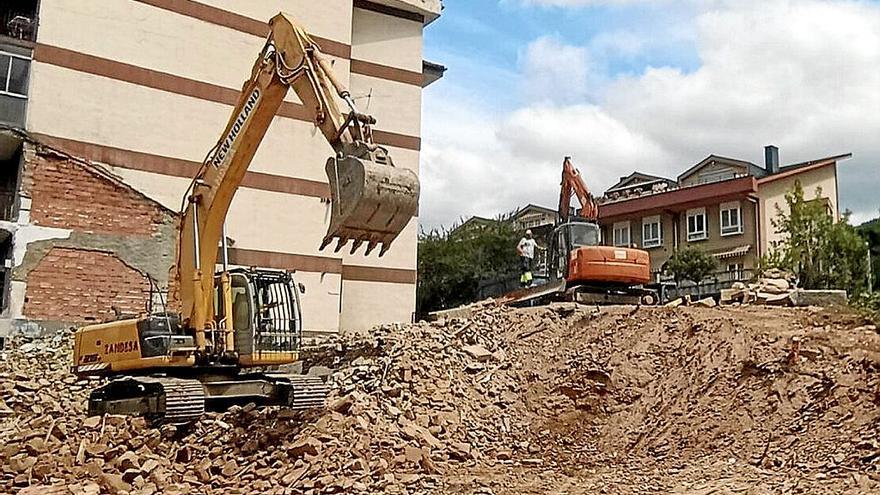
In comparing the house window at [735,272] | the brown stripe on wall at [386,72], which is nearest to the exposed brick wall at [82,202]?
the brown stripe on wall at [386,72]

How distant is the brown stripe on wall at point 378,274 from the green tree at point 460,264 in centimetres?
1480

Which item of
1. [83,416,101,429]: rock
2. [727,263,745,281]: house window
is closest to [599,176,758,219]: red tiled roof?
[727,263,745,281]: house window

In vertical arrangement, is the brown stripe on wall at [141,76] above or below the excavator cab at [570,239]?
above

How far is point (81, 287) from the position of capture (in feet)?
65.6

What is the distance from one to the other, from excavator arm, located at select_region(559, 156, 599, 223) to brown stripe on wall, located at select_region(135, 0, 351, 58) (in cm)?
878

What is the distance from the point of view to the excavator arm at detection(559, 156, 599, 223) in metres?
20.7

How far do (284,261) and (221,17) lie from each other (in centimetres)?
718

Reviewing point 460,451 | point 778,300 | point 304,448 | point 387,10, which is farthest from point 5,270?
point 778,300

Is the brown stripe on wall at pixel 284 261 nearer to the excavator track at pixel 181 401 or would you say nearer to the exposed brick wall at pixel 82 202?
the exposed brick wall at pixel 82 202

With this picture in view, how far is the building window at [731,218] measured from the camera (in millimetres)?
39719

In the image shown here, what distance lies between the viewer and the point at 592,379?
45.1ft

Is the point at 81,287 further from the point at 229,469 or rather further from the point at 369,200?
the point at 369,200

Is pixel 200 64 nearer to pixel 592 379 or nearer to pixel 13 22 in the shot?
pixel 13 22

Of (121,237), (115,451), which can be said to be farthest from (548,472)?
(121,237)
